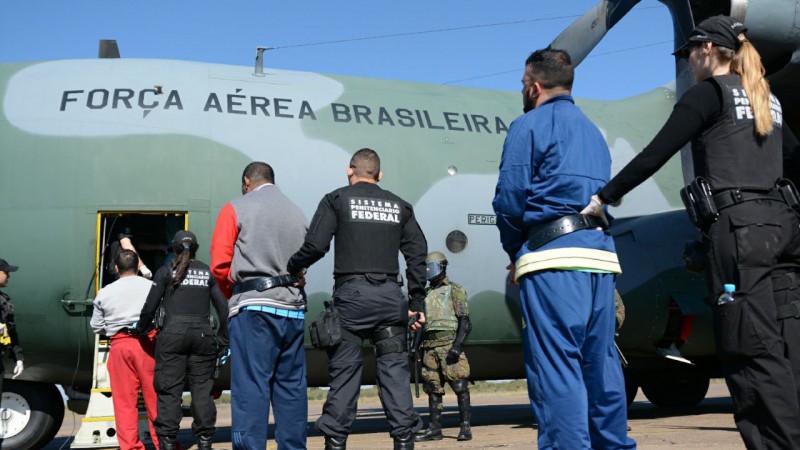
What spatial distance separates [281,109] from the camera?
9.02m

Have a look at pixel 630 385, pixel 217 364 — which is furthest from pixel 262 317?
pixel 630 385

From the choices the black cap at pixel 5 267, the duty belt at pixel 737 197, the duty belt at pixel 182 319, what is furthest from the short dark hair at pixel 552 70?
the black cap at pixel 5 267

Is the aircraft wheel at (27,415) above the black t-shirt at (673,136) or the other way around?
the other way around

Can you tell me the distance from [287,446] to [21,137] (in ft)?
15.5

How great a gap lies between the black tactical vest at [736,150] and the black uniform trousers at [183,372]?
199 inches

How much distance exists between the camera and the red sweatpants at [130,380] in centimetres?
758

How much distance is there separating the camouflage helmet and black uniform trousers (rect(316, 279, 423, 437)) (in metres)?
3.27

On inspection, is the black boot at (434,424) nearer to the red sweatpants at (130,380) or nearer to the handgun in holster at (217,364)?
the handgun in holster at (217,364)

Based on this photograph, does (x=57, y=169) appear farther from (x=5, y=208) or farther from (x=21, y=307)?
(x=21, y=307)

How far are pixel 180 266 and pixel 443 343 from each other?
2.99 m

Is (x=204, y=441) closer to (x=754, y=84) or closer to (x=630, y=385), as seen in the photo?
(x=754, y=84)

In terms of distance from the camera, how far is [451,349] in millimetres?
8953

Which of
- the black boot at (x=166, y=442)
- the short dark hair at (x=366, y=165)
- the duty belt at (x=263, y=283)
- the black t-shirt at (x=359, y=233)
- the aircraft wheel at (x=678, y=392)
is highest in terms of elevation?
the short dark hair at (x=366, y=165)

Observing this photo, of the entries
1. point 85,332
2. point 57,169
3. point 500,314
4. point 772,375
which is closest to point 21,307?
point 85,332
